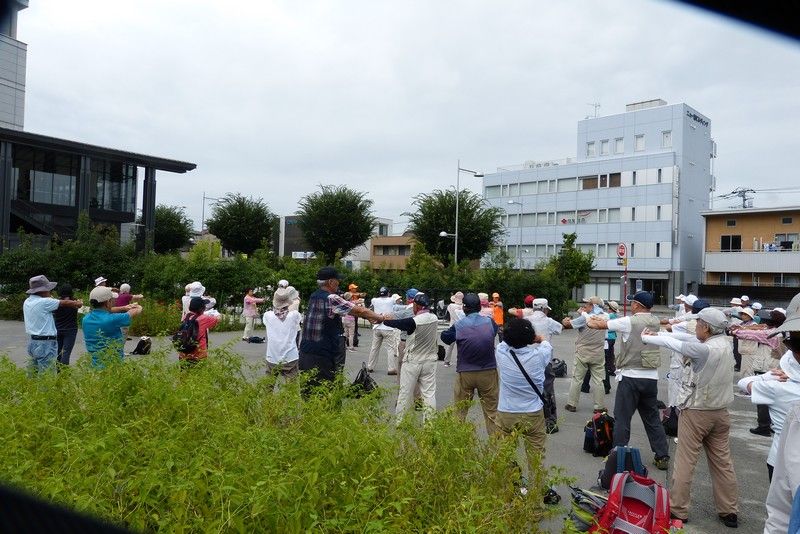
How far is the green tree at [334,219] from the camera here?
48.0 m

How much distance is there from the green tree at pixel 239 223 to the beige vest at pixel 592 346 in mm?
48338

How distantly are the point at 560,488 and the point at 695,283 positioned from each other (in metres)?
53.0

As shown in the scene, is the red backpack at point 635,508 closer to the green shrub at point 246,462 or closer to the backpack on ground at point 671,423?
the green shrub at point 246,462

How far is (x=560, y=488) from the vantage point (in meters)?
6.40

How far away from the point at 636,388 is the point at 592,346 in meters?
2.67

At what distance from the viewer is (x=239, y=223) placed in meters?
56.0

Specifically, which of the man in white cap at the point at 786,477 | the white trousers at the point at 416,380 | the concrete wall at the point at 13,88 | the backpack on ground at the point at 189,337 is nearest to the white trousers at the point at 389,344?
the white trousers at the point at 416,380

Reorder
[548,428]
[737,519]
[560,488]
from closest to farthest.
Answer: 1. [737,519]
2. [560,488]
3. [548,428]

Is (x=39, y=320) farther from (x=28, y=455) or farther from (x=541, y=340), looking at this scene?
(x=541, y=340)

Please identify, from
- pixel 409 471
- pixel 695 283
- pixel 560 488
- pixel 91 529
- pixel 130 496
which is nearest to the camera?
pixel 91 529

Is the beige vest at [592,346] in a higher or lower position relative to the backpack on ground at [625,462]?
higher

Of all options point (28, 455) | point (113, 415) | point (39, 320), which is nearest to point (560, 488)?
point (113, 415)

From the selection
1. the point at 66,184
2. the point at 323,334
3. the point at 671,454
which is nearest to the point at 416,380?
the point at 323,334

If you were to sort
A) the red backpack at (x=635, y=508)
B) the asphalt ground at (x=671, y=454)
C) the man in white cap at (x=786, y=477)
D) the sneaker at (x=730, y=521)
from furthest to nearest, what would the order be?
the asphalt ground at (x=671, y=454), the sneaker at (x=730, y=521), the red backpack at (x=635, y=508), the man in white cap at (x=786, y=477)
